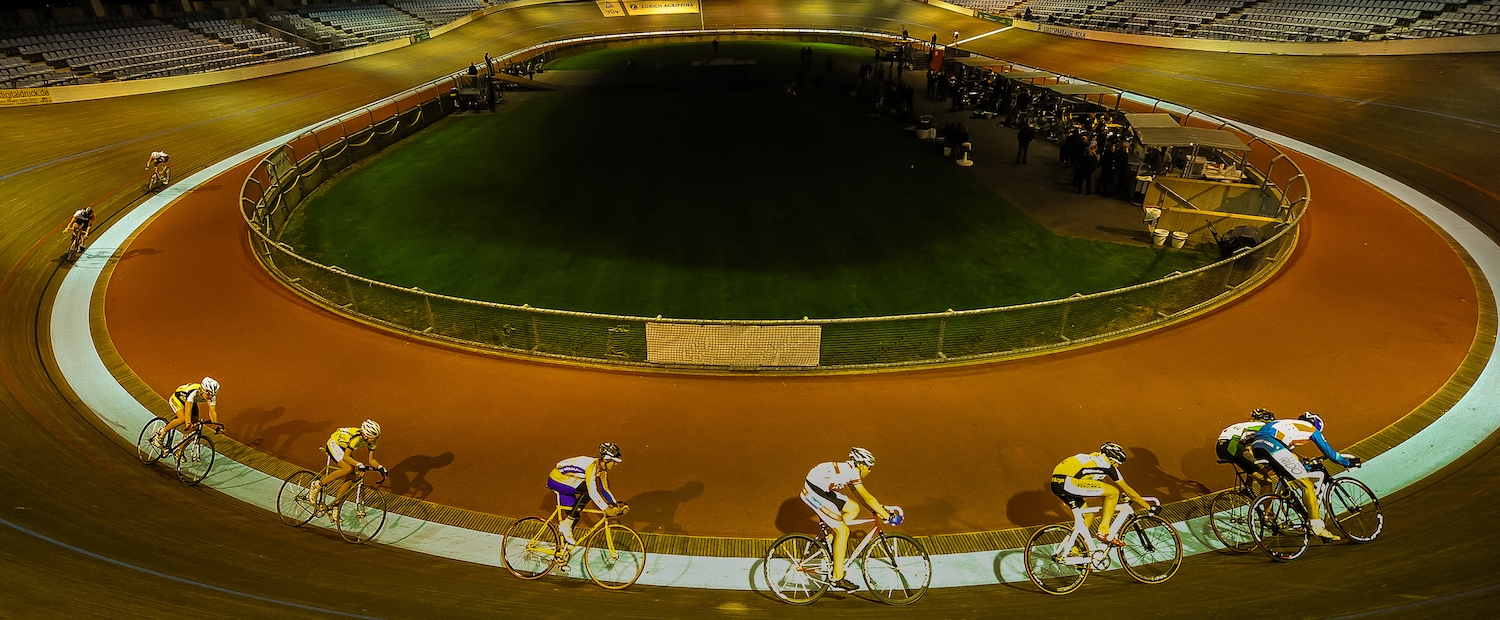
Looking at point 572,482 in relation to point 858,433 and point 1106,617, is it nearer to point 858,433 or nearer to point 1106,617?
point 858,433

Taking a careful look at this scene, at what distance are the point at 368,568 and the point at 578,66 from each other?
44271 millimetres

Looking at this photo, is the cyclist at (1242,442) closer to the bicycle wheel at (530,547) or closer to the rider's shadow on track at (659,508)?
the rider's shadow on track at (659,508)

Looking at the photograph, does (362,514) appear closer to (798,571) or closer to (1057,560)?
(798,571)

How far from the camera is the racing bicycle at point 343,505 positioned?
8.20 m

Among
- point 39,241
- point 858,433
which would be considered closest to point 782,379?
point 858,433

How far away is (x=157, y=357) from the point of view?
12.1 meters

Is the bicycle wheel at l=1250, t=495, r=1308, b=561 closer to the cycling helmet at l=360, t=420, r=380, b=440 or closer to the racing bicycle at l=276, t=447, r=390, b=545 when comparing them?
the cycling helmet at l=360, t=420, r=380, b=440

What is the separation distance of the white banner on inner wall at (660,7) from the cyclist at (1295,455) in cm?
6964

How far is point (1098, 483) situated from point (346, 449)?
8390mm

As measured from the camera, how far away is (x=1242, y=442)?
7.60m

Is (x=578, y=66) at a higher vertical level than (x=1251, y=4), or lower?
lower

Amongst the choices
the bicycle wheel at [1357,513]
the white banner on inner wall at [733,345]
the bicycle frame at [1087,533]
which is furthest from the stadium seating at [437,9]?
the bicycle wheel at [1357,513]

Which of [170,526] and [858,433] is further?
[858,433]

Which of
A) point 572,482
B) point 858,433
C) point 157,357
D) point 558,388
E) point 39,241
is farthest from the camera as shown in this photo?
point 39,241
